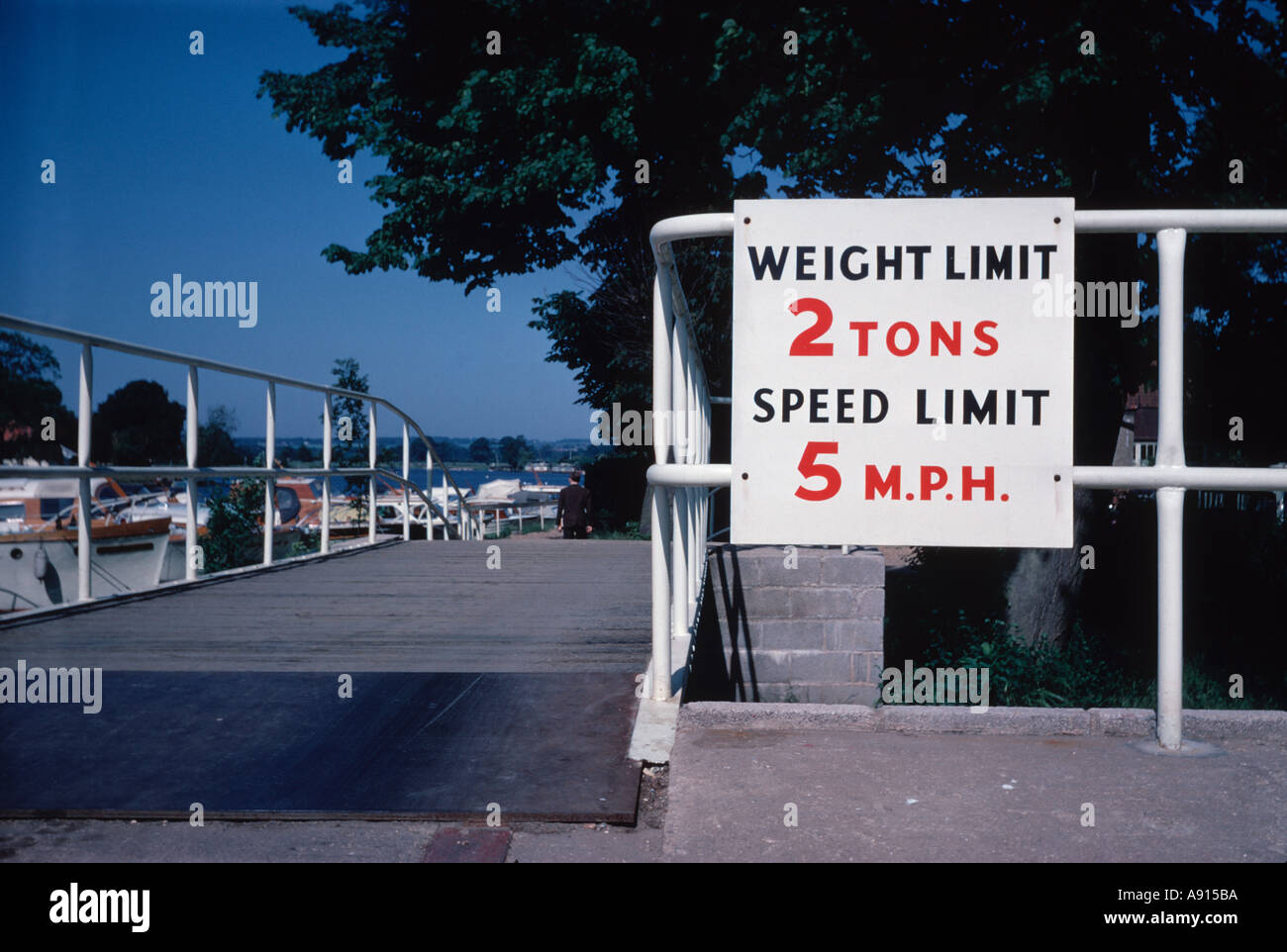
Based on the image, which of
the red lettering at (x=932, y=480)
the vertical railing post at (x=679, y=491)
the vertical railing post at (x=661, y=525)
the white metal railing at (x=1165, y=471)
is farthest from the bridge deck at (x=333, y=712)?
the red lettering at (x=932, y=480)

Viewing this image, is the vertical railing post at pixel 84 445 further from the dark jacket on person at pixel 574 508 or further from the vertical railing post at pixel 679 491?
the dark jacket on person at pixel 574 508

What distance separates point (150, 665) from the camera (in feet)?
14.8

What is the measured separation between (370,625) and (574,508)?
12.2m

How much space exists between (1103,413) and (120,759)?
7.26m

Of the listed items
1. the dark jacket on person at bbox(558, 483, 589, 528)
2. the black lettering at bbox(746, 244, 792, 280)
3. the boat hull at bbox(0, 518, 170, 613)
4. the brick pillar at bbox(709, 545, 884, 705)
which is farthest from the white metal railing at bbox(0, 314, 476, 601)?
the dark jacket on person at bbox(558, 483, 589, 528)

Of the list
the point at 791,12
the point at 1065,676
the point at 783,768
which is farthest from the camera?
the point at 791,12

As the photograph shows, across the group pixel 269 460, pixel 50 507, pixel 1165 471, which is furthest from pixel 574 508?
pixel 1165 471

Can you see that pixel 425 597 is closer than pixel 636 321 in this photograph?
Yes

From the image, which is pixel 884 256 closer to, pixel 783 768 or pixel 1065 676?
pixel 783 768

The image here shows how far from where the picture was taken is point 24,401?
17.0 meters

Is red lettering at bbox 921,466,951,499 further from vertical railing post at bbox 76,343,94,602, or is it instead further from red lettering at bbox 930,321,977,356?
vertical railing post at bbox 76,343,94,602

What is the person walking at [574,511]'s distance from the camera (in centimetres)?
1786

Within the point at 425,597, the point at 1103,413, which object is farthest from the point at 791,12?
the point at 425,597

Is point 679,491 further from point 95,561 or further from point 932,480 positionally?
point 95,561
